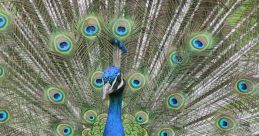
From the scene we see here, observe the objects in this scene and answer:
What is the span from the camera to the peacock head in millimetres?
1997

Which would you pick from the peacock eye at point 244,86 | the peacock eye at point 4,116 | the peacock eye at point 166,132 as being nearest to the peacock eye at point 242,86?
the peacock eye at point 244,86

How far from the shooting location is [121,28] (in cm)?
271

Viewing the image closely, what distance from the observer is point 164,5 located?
2.79 metres

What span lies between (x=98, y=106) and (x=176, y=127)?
0.46 meters

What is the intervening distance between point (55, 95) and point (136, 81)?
468 mm

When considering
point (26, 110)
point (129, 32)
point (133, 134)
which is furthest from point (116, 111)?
point (26, 110)

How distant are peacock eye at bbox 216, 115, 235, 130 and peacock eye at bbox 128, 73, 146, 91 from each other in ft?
1.56

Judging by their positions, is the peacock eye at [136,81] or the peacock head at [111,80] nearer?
the peacock head at [111,80]

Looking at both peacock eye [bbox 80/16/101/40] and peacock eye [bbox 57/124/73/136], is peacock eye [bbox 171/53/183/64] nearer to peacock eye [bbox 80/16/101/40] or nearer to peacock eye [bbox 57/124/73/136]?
peacock eye [bbox 80/16/101/40]

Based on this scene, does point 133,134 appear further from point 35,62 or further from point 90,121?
point 35,62

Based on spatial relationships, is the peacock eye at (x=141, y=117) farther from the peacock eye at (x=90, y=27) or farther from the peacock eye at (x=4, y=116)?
the peacock eye at (x=4, y=116)

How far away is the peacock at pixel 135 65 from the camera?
2.72 m

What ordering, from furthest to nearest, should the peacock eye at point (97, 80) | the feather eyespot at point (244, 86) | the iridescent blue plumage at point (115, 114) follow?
the peacock eye at point (97, 80) → the feather eyespot at point (244, 86) → the iridescent blue plumage at point (115, 114)

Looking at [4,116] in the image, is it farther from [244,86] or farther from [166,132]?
[244,86]
